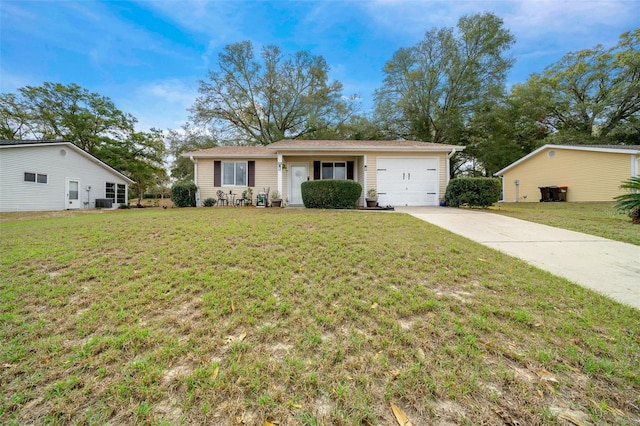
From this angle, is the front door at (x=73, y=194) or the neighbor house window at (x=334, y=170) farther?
the front door at (x=73, y=194)

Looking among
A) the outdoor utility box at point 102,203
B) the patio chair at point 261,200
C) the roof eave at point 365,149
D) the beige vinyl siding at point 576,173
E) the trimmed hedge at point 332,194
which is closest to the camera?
the trimmed hedge at point 332,194

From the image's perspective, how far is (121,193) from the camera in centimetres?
1917

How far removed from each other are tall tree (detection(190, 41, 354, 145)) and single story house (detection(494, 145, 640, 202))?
14187 millimetres

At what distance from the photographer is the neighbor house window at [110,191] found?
1761 centimetres

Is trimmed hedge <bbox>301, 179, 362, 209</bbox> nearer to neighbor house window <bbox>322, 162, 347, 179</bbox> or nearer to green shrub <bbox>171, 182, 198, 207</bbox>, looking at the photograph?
neighbor house window <bbox>322, 162, 347, 179</bbox>

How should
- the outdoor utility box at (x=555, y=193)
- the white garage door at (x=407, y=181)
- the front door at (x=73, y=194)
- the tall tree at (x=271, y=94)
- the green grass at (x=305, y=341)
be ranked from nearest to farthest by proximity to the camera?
the green grass at (x=305, y=341) → the white garage door at (x=407, y=181) → the outdoor utility box at (x=555, y=193) → the front door at (x=73, y=194) → the tall tree at (x=271, y=94)

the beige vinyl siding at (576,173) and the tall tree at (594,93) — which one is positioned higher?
the tall tree at (594,93)

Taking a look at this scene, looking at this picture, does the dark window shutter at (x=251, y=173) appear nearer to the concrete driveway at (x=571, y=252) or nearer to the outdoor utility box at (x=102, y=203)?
the concrete driveway at (x=571, y=252)

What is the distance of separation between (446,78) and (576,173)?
10.7 meters

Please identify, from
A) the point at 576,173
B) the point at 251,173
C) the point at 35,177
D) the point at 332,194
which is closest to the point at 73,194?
the point at 35,177

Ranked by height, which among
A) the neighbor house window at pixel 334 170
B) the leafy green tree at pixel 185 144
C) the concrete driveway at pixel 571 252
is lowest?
the concrete driveway at pixel 571 252

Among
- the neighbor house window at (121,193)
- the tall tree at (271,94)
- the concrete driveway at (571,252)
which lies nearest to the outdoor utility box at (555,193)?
the concrete driveway at (571,252)

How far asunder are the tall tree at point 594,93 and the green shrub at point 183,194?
88.6 ft

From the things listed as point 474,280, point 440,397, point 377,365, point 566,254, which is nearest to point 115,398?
point 377,365
